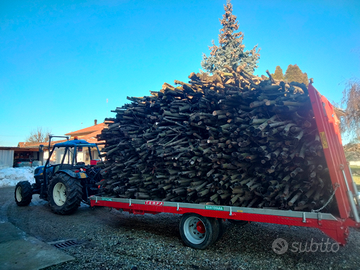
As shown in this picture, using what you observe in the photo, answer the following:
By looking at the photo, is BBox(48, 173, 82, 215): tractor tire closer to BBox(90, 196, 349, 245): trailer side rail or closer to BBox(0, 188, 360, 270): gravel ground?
BBox(0, 188, 360, 270): gravel ground

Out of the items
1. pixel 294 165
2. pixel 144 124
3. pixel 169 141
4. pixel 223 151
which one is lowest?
pixel 294 165

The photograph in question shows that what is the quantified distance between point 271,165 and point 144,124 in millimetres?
3609

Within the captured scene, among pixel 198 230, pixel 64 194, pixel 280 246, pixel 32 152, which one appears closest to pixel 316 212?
pixel 280 246

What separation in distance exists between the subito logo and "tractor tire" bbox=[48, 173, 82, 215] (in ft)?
19.9

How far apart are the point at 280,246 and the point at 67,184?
6547 millimetres

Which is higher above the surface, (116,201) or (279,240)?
(116,201)

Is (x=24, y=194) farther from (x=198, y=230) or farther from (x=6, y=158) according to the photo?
(x=6, y=158)

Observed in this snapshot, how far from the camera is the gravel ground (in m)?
4.65

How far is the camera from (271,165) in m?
4.74

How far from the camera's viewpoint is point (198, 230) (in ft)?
18.5

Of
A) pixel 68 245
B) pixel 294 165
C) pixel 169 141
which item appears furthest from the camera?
pixel 169 141

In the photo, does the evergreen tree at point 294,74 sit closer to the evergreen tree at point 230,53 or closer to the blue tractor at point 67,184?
the evergreen tree at point 230,53

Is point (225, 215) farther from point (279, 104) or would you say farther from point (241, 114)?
point (279, 104)

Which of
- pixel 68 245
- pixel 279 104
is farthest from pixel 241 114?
pixel 68 245
